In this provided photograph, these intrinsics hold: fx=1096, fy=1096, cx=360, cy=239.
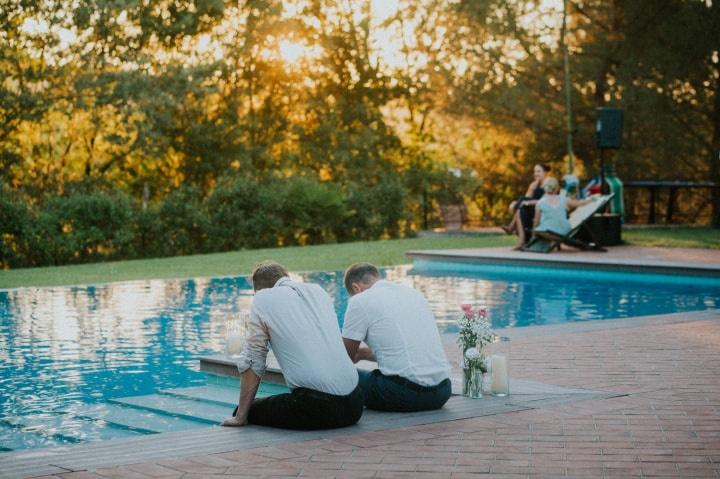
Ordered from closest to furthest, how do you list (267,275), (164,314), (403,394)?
(267,275)
(403,394)
(164,314)

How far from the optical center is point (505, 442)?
542 cm

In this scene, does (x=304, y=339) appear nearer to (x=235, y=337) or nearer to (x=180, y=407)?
(x=180, y=407)

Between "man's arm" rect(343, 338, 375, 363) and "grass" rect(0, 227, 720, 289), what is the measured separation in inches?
445

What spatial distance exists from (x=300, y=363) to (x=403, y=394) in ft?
2.30

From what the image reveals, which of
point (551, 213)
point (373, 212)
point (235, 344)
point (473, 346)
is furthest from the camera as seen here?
point (373, 212)

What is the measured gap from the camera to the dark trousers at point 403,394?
6188 mm

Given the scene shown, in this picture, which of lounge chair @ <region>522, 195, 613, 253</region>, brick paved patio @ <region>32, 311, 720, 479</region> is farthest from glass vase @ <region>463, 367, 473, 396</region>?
lounge chair @ <region>522, 195, 613, 253</region>

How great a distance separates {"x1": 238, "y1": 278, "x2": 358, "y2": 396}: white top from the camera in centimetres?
583

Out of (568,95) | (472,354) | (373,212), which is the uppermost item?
(568,95)

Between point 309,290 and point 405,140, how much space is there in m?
34.0

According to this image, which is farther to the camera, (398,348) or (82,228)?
(82,228)

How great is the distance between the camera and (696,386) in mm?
6992

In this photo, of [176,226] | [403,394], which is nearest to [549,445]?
[403,394]

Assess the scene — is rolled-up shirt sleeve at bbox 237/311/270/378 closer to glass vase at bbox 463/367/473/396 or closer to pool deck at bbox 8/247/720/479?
pool deck at bbox 8/247/720/479
